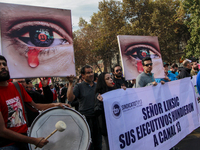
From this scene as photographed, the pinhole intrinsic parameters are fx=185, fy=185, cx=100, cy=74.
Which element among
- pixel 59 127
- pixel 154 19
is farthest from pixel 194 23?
pixel 59 127

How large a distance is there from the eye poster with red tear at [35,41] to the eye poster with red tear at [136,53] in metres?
1.73

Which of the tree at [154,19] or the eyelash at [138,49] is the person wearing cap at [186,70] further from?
the tree at [154,19]

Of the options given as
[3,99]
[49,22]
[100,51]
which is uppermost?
[100,51]

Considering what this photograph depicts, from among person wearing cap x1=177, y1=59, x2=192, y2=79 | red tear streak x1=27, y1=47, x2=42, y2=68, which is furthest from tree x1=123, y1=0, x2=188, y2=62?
red tear streak x1=27, y1=47, x2=42, y2=68

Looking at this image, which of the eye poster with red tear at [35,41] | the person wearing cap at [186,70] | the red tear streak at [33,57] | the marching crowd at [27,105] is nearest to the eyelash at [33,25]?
the eye poster with red tear at [35,41]

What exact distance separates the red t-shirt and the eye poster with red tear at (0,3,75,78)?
975mm

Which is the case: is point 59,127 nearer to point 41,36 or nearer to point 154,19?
point 41,36

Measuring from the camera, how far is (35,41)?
115 inches

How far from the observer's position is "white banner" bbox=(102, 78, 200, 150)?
2660 mm

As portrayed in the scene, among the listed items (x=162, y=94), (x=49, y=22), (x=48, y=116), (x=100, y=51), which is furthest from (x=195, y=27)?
(x=48, y=116)

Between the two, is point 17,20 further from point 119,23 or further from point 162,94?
point 119,23

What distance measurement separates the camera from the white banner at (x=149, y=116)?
2660mm

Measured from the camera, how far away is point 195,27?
18.5m

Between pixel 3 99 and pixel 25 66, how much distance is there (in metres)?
1.19
